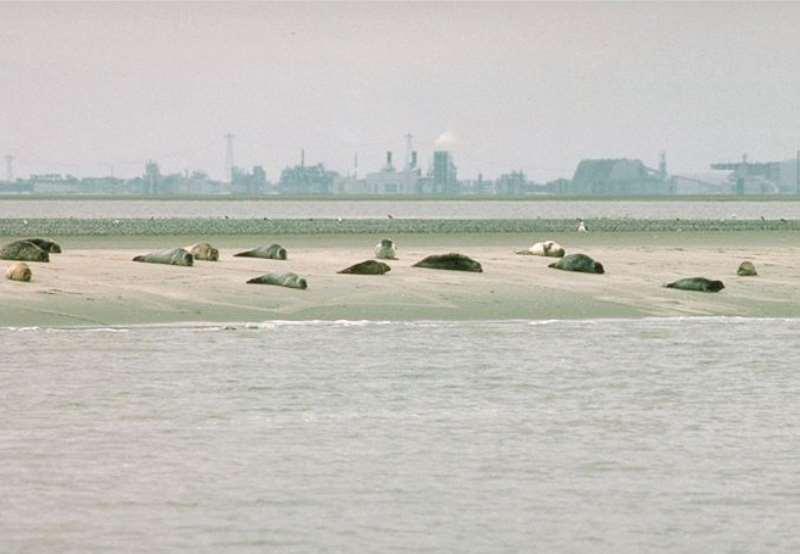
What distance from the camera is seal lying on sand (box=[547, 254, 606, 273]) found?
24.3m

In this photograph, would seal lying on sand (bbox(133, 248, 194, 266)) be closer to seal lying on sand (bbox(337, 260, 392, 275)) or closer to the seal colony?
the seal colony

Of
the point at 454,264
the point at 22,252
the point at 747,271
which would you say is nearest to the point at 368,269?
the point at 454,264

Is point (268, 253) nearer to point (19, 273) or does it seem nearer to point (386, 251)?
point (386, 251)

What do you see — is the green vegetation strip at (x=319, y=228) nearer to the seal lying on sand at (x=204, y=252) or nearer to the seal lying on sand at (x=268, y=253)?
the seal lying on sand at (x=268, y=253)

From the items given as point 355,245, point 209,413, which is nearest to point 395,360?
point 209,413

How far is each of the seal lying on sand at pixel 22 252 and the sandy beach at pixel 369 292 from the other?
260 mm

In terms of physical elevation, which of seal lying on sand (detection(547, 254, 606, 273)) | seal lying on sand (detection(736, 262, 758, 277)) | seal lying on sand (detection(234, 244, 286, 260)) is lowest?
seal lying on sand (detection(736, 262, 758, 277))

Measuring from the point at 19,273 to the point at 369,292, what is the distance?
14.3ft

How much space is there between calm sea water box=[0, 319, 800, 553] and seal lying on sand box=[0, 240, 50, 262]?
5638 mm

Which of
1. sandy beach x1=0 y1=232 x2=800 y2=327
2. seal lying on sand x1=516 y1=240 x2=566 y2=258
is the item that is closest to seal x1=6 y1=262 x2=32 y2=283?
sandy beach x1=0 y1=232 x2=800 y2=327

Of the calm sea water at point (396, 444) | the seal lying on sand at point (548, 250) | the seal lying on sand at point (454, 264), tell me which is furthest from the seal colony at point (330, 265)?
the calm sea water at point (396, 444)

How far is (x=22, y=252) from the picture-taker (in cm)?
2258

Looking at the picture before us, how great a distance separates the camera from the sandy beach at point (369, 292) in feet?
63.3

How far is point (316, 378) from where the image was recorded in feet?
45.1
